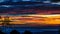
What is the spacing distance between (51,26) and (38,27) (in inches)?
4.7

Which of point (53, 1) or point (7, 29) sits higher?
point (53, 1)

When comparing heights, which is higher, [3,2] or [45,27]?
[3,2]

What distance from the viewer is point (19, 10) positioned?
2.04m

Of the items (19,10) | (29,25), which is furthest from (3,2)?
(29,25)

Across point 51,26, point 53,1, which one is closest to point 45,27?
point 51,26

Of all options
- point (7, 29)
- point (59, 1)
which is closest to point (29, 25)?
point (7, 29)

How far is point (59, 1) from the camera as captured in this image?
204 cm

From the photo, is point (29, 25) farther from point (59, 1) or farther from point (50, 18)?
point (59, 1)

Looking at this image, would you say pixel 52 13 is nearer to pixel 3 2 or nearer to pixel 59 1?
pixel 59 1

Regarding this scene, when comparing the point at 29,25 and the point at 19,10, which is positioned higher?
the point at 19,10

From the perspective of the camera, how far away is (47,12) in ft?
6.64

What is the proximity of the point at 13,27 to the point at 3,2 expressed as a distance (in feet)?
0.83

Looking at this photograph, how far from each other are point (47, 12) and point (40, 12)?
0.06 m

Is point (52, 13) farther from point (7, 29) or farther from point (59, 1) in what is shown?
point (7, 29)
